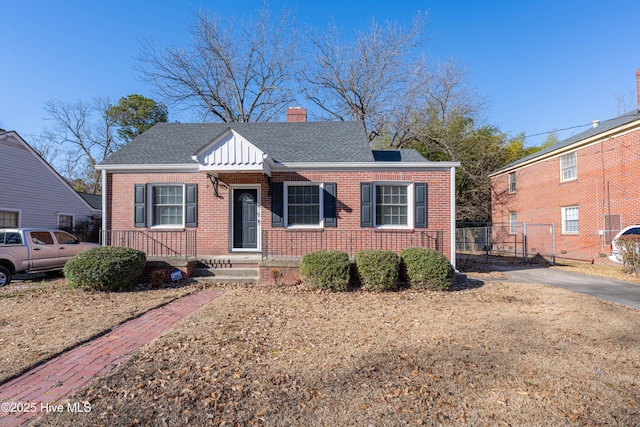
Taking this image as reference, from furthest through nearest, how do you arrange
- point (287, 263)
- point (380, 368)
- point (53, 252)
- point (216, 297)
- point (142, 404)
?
point (53, 252) < point (287, 263) < point (216, 297) < point (380, 368) < point (142, 404)

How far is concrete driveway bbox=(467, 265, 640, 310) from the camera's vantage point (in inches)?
276

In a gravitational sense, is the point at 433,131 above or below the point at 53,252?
above

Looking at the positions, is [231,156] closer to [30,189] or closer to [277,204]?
[277,204]

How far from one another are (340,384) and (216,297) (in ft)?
14.9

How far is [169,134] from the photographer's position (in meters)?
11.7

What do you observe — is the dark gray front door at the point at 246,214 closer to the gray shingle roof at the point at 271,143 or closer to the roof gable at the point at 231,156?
the gray shingle roof at the point at 271,143

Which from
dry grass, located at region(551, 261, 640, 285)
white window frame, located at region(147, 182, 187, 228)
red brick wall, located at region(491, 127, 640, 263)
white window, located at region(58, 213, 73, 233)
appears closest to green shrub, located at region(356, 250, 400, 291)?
white window frame, located at region(147, 182, 187, 228)

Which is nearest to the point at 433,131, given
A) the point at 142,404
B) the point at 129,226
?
the point at 129,226

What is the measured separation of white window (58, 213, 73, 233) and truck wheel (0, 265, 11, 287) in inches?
324

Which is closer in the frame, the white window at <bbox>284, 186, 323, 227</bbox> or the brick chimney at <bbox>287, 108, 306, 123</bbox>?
the white window at <bbox>284, 186, 323, 227</bbox>

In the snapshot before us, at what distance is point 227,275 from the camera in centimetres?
854

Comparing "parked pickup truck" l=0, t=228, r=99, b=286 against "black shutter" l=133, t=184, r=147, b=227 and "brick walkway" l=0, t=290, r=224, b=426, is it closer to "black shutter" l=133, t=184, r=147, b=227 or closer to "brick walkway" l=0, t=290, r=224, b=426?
"black shutter" l=133, t=184, r=147, b=227

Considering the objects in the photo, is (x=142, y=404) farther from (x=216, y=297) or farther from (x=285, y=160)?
(x=285, y=160)

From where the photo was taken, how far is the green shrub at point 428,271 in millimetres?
7324
